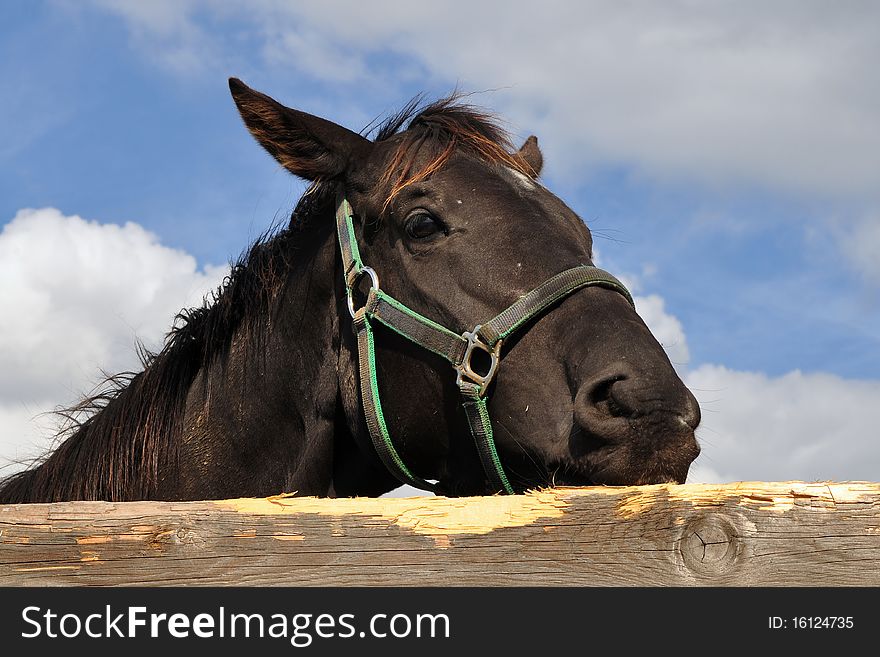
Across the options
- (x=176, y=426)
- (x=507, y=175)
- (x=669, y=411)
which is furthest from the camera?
Result: (x=176, y=426)

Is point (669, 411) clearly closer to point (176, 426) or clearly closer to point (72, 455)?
point (176, 426)

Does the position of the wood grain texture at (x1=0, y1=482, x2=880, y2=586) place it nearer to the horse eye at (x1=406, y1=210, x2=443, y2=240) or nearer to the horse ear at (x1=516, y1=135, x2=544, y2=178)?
the horse eye at (x1=406, y1=210, x2=443, y2=240)

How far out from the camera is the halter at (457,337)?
3.49m

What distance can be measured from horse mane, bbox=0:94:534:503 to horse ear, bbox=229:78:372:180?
0.73 ft

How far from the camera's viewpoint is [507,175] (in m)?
4.10

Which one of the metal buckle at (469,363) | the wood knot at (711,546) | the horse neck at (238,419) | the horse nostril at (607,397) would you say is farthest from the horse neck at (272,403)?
the wood knot at (711,546)

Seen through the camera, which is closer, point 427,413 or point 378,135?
point 427,413

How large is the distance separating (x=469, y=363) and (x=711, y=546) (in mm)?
1472

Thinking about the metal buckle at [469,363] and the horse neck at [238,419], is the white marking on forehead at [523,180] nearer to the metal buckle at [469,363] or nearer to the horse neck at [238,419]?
the metal buckle at [469,363]

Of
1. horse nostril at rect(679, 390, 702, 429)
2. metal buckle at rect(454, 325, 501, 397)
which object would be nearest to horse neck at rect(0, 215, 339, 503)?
metal buckle at rect(454, 325, 501, 397)

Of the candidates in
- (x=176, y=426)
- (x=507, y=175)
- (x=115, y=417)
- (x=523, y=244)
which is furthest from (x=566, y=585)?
(x=115, y=417)

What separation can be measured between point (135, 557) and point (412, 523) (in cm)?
80

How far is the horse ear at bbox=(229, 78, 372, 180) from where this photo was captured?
4.30 metres

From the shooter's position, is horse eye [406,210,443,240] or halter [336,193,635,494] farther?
horse eye [406,210,443,240]
